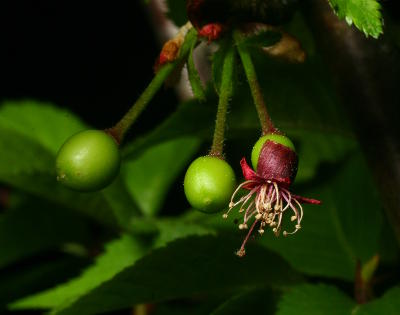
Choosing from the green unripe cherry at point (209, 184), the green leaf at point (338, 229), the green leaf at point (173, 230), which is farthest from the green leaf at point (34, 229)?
the green unripe cherry at point (209, 184)

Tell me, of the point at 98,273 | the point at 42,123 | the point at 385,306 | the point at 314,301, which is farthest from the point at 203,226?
the point at 42,123

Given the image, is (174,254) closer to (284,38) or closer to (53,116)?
(284,38)

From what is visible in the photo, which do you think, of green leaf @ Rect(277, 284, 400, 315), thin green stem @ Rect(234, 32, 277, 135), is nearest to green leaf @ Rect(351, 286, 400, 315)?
green leaf @ Rect(277, 284, 400, 315)

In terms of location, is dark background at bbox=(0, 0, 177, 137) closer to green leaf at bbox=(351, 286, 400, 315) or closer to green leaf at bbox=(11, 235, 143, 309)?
green leaf at bbox=(11, 235, 143, 309)

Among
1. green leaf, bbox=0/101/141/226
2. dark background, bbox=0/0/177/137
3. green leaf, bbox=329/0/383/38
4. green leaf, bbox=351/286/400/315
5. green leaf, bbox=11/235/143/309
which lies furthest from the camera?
dark background, bbox=0/0/177/137

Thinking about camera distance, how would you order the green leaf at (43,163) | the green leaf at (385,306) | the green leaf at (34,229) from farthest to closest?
the green leaf at (34,229)
the green leaf at (43,163)
the green leaf at (385,306)

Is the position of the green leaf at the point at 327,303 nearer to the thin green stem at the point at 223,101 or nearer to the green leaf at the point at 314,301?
the green leaf at the point at 314,301
